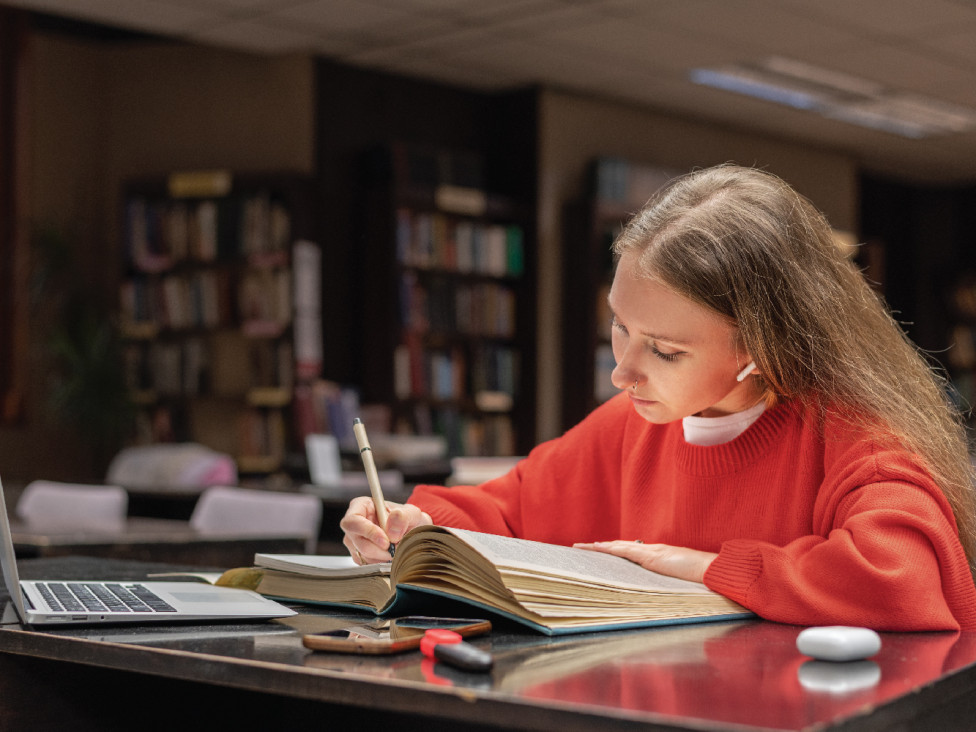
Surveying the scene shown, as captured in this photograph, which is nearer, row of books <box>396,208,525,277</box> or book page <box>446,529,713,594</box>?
book page <box>446,529,713,594</box>

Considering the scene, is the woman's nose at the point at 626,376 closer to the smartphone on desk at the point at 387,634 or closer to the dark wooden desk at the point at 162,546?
the smartphone on desk at the point at 387,634

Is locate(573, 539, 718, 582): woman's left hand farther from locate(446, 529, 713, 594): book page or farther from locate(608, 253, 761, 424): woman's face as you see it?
locate(608, 253, 761, 424): woman's face

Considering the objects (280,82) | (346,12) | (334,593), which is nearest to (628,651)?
(334,593)

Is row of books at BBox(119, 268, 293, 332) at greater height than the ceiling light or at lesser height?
lesser

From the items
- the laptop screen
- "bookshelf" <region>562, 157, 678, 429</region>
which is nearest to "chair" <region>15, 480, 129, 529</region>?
the laptop screen

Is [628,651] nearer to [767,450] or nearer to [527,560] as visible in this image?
[527,560]

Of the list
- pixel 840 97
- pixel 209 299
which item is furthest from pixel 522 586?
pixel 840 97

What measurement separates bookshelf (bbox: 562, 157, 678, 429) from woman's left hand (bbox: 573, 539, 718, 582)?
560 cm

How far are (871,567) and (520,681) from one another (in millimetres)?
423

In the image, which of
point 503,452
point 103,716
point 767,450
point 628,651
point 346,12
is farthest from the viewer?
point 503,452

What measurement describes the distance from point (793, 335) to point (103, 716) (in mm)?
861

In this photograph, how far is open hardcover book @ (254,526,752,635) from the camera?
3.54 ft

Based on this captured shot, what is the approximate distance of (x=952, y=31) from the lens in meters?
5.72

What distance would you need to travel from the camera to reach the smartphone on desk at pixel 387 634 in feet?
3.21
